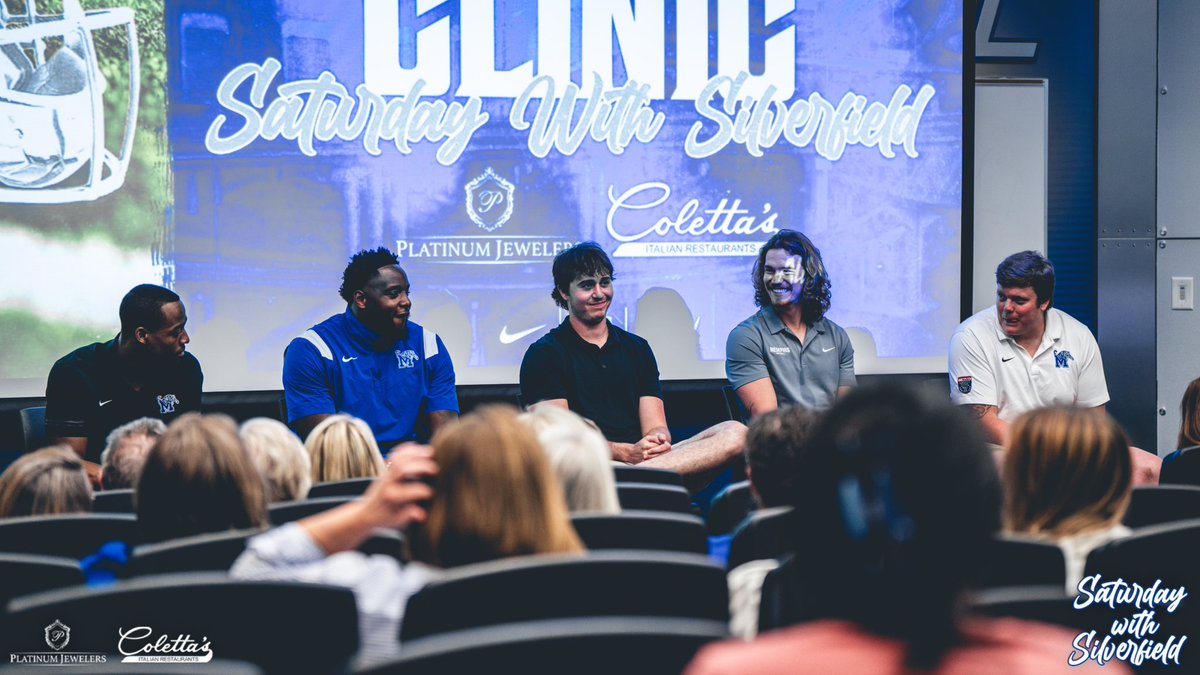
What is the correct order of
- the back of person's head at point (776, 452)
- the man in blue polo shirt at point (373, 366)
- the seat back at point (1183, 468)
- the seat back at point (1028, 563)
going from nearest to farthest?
the seat back at point (1028, 563), the back of person's head at point (776, 452), the seat back at point (1183, 468), the man in blue polo shirt at point (373, 366)

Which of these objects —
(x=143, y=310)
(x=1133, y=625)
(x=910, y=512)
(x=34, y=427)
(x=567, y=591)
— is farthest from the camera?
(x=34, y=427)

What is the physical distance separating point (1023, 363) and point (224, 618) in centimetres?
369

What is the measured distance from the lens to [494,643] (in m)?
1.12

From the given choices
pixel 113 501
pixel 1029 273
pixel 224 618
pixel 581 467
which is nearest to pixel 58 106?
pixel 113 501

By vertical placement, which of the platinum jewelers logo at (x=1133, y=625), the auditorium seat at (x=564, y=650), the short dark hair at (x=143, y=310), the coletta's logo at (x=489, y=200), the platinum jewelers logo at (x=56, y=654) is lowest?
the platinum jewelers logo at (x=1133, y=625)

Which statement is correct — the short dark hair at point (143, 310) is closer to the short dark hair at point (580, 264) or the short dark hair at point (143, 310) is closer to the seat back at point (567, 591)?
the short dark hair at point (580, 264)

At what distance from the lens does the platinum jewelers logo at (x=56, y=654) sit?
54.2 inches

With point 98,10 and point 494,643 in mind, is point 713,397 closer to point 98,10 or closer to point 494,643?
point 98,10

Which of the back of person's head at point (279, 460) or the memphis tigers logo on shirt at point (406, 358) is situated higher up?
the memphis tigers logo on shirt at point (406, 358)

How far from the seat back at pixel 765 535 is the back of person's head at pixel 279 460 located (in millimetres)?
1061

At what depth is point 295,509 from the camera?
84.9 inches

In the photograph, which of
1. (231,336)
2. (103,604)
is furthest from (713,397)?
(103,604)

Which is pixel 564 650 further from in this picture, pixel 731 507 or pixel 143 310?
pixel 143 310

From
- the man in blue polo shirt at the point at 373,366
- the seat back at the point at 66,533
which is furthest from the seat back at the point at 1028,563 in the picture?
the man in blue polo shirt at the point at 373,366
